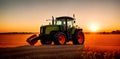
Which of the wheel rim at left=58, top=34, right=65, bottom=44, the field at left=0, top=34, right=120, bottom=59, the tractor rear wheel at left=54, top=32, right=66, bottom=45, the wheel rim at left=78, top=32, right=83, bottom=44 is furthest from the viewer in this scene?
the wheel rim at left=78, top=32, right=83, bottom=44

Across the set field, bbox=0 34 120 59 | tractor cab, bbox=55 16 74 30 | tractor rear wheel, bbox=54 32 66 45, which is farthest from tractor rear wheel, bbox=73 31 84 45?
field, bbox=0 34 120 59

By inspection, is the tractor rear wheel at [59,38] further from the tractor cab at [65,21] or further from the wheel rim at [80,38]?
the wheel rim at [80,38]

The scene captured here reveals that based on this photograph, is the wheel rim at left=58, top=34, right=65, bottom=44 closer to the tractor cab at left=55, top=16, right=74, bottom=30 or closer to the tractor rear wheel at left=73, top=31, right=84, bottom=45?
the tractor cab at left=55, top=16, right=74, bottom=30

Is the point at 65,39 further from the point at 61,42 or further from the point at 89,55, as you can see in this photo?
the point at 89,55

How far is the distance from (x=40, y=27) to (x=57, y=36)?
6.63 feet

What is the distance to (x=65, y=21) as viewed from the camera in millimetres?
18703

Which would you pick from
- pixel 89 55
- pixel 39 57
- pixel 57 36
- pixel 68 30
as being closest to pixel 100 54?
pixel 89 55

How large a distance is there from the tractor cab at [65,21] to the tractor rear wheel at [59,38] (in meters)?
0.96

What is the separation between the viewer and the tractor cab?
18.7 metres

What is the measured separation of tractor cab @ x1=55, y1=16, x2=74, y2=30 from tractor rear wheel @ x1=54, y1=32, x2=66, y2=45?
0.96 metres

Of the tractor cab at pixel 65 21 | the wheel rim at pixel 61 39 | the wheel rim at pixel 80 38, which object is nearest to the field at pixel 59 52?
the wheel rim at pixel 61 39

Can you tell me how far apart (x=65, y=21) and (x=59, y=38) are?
4.99 ft

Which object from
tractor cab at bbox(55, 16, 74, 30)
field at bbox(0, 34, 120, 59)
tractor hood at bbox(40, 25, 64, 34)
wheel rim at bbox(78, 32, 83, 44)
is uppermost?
tractor cab at bbox(55, 16, 74, 30)

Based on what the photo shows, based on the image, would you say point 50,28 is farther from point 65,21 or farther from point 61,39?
point 61,39
